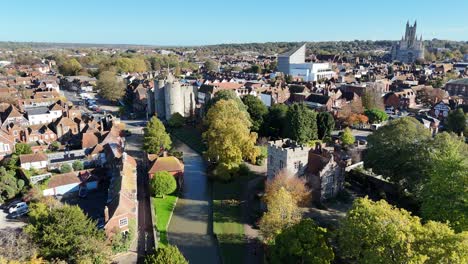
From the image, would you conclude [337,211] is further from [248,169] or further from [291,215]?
[248,169]

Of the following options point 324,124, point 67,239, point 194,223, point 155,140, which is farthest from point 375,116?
point 67,239

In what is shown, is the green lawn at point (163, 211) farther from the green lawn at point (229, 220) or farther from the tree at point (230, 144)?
the tree at point (230, 144)

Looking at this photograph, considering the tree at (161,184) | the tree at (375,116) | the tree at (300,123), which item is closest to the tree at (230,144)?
the tree at (161,184)

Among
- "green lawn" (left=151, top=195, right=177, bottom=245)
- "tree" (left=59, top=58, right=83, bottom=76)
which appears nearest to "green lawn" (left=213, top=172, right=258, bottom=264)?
"green lawn" (left=151, top=195, right=177, bottom=245)

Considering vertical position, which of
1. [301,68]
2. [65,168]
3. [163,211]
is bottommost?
[163,211]

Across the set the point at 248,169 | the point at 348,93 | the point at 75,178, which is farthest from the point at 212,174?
the point at 348,93

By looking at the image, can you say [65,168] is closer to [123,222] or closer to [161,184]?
[161,184]
